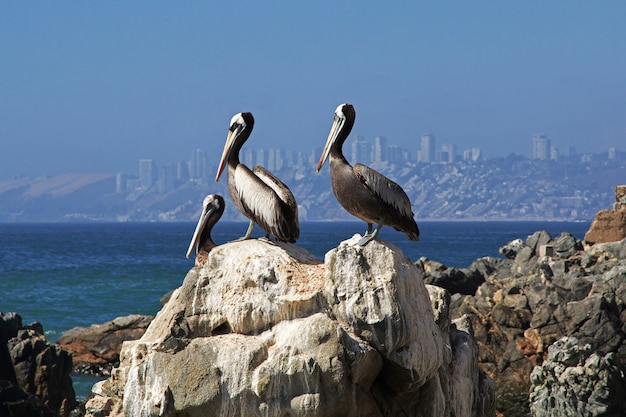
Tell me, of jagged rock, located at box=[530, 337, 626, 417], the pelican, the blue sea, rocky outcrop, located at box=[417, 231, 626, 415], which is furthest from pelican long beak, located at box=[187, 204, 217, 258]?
the blue sea

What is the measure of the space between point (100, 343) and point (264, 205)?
18176mm

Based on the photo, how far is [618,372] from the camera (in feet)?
59.6

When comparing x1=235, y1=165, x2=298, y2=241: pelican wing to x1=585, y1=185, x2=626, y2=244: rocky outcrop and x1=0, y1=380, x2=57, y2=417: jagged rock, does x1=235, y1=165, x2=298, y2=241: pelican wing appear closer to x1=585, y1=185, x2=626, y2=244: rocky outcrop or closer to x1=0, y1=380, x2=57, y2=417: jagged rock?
x1=0, y1=380, x2=57, y2=417: jagged rock

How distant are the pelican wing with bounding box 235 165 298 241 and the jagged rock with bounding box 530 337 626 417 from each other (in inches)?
320

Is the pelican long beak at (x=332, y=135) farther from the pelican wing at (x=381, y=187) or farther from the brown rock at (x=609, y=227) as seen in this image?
the brown rock at (x=609, y=227)

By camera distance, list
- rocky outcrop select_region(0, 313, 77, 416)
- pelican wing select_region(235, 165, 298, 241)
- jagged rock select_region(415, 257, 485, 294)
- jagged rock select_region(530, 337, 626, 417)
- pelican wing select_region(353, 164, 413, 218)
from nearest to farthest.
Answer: pelican wing select_region(353, 164, 413, 218)
pelican wing select_region(235, 165, 298, 241)
jagged rock select_region(530, 337, 626, 417)
rocky outcrop select_region(0, 313, 77, 416)
jagged rock select_region(415, 257, 485, 294)

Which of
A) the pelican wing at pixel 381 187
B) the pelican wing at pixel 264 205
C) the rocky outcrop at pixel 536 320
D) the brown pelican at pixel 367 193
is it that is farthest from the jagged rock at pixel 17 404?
the rocky outcrop at pixel 536 320

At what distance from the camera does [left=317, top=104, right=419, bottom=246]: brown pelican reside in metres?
10.8

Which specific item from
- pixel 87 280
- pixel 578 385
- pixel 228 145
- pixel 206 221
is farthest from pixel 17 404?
pixel 87 280

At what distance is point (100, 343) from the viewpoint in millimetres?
28594

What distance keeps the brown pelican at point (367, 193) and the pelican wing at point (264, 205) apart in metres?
0.76

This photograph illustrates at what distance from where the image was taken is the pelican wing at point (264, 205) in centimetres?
1142

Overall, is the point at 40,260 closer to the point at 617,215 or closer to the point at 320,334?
the point at 617,215

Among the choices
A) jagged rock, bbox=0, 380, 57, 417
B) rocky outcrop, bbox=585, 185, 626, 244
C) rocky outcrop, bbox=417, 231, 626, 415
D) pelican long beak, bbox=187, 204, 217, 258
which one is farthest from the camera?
rocky outcrop, bbox=585, 185, 626, 244
